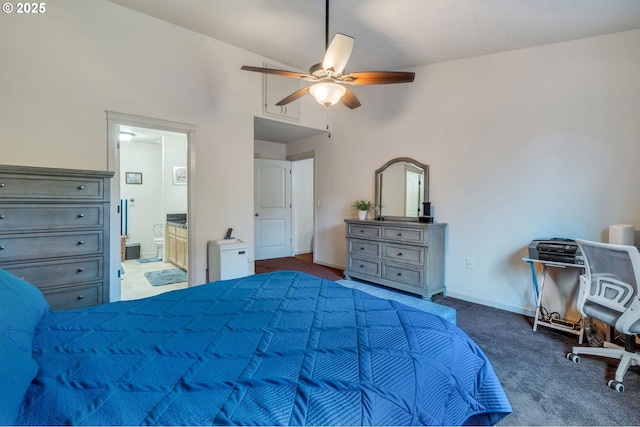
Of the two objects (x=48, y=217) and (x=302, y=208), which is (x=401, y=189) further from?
Answer: (x=48, y=217)

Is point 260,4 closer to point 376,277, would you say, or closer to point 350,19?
point 350,19

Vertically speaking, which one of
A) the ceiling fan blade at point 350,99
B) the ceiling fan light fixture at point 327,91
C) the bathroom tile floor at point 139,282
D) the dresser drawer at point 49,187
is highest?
the ceiling fan blade at point 350,99

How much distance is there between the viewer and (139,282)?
13.6 feet

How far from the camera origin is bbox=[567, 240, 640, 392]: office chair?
1.86 meters

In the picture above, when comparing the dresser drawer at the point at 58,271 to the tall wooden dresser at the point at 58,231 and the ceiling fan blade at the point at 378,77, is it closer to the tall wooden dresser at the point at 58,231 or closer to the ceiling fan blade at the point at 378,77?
the tall wooden dresser at the point at 58,231

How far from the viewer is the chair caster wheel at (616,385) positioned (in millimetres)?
1839

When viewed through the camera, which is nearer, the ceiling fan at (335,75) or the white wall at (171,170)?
the ceiling fan at (335,75)

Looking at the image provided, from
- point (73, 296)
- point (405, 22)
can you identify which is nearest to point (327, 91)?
point (405, 22)

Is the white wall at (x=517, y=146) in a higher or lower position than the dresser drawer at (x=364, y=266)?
higher

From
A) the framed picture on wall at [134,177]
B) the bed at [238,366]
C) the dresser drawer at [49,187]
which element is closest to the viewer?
the bed at [238,366]

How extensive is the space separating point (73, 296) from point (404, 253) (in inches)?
128

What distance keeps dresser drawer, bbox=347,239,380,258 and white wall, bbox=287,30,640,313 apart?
0.90 m

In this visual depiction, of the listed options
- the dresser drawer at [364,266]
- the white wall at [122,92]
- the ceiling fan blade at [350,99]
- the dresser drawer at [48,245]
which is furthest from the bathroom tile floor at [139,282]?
the ceiling fan blade at [350,99]

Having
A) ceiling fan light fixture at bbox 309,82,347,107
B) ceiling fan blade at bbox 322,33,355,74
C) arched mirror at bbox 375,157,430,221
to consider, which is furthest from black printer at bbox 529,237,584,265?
ceiling fan blade at bbox 322,33,355,74
